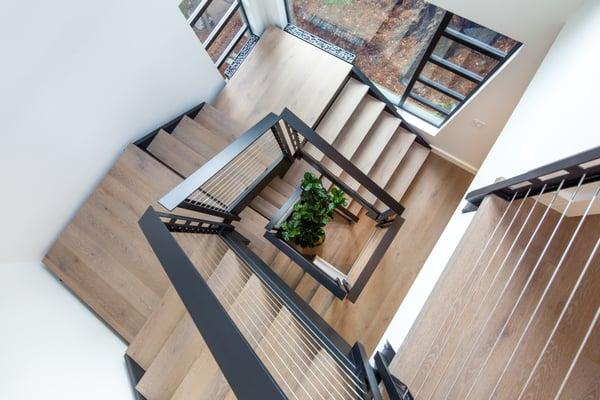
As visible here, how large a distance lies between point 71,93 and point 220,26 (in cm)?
210

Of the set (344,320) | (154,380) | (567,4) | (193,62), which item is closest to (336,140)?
(193,62)

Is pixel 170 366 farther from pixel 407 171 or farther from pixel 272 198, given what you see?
pixel 407 171

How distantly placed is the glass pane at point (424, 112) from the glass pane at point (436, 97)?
0.45 ft

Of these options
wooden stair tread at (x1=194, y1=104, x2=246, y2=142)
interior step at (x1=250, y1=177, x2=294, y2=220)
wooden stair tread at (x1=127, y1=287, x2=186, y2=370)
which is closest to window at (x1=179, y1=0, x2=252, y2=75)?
wooden stair tread at (x1=194, y1=104, x2=246, y2=142)

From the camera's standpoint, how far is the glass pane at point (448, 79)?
3611 millimetres

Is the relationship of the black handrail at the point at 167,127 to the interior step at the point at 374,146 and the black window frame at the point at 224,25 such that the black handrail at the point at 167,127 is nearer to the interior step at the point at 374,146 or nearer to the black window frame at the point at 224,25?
the black window frame at the point at 224,25

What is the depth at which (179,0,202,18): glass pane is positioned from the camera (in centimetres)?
334

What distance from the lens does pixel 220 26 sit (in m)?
4.02

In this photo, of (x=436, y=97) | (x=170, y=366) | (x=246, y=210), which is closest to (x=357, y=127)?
(x=436, y=97)

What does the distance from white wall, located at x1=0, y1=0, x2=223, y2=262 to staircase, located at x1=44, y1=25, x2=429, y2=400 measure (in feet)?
0.83

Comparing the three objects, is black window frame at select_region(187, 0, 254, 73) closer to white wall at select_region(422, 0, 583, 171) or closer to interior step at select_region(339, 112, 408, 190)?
interior step at select_region(339, 112, 408, 190)

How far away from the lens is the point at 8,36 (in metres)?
1.92

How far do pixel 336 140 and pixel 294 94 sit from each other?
735 millimetres

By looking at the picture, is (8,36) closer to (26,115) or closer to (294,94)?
(26,115)
